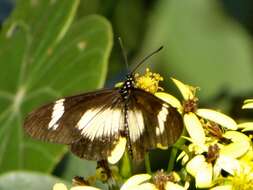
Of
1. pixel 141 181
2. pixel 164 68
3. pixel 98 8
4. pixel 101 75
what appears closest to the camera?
pixel 141 181

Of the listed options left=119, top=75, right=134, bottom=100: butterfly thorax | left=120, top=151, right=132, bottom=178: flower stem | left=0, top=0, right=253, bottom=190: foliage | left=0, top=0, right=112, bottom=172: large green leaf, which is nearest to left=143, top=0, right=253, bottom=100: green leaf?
left=0, top=0, right=253, bottom=190: foliage

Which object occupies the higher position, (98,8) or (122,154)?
(98,8)

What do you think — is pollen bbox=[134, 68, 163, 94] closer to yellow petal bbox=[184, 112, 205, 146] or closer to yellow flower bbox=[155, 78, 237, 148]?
yellow flower bbox=[155, 78, 237, 148]

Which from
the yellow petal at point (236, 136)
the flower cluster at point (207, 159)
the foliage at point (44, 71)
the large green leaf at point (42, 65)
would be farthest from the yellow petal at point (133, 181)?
the large green leaf at point (42, 65)

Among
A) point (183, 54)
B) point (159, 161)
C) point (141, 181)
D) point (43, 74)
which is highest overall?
point (183, 54)

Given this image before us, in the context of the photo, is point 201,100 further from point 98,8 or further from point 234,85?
point 98,8

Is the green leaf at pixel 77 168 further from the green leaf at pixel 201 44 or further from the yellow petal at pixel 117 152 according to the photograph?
the green leaf at pixel 201 44

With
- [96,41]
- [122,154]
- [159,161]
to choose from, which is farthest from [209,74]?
[122,154]

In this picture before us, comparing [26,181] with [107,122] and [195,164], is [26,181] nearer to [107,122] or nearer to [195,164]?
[107,122]
